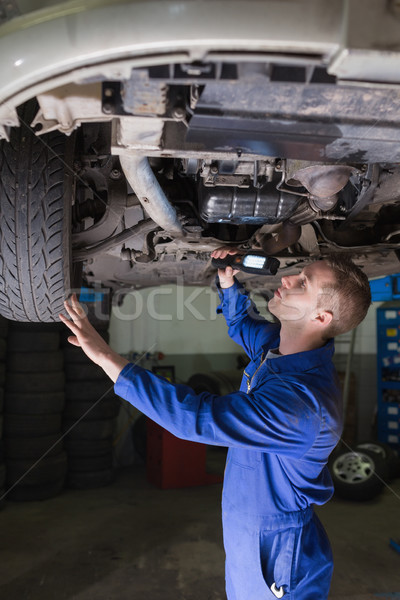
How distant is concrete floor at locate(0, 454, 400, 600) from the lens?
2.98m

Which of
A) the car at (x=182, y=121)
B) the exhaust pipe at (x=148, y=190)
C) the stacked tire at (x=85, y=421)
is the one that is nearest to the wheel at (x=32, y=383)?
the stacked tire at (x=85, y=421)

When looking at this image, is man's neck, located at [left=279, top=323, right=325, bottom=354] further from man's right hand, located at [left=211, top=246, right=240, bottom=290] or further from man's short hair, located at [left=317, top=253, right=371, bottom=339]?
man's right hand, located at [left=211, top=246, right=240, bottom=290]

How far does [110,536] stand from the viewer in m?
3.74

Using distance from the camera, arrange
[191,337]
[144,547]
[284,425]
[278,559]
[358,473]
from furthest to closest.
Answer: [191,337], [358,473], [144,547], [278,559], [284,425]

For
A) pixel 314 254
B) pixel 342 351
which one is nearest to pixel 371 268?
pixel 314 254

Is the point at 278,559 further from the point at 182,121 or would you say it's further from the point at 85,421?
the point at 85,421

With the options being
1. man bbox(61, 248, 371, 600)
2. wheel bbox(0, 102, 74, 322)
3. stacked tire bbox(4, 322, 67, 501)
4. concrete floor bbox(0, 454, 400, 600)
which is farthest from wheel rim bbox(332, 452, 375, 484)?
wheel bbox(0, 102, 74, 322)

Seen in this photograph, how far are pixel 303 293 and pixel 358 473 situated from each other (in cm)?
378

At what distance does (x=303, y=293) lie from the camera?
162 centimetres

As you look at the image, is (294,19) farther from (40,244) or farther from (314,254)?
(314,254)

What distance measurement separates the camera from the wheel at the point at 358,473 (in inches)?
181

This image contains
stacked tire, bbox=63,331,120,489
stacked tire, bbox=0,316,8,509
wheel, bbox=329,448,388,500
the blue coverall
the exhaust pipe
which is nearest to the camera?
the blue coverall

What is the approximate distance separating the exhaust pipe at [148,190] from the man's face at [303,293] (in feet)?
1.75

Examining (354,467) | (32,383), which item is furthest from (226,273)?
(354,467)
